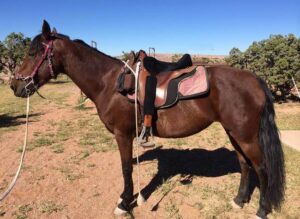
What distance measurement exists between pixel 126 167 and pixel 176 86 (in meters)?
1.32

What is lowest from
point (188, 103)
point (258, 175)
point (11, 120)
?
point (11, 120)

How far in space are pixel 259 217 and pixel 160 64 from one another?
2.38m

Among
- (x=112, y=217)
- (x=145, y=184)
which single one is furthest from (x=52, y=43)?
(x=145, y=184)

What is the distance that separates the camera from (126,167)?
3.91 metres

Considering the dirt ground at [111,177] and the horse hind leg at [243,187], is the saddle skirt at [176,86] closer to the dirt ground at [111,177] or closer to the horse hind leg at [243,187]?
the horse hind leg at [243,187]

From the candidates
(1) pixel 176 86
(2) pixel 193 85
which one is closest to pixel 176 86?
(1) pixel 176 86

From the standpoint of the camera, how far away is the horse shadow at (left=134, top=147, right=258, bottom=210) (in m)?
4.93

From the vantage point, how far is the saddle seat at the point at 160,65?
3621mm

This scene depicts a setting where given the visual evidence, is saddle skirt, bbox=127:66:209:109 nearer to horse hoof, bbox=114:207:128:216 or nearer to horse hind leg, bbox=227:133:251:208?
horse hind leg, bbox=227:133:251:208

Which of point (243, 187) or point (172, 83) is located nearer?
point (172, 83)

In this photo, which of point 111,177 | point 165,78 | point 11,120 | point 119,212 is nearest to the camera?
point 165,78

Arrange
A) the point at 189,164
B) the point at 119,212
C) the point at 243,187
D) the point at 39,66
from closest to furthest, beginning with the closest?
the point at 39,66 → the point at 119,212 → the point at 243,187 → the point at 189,164

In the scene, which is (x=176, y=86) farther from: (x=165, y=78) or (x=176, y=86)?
(x=165, y=78)

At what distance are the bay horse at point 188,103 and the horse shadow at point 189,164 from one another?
1143mm
